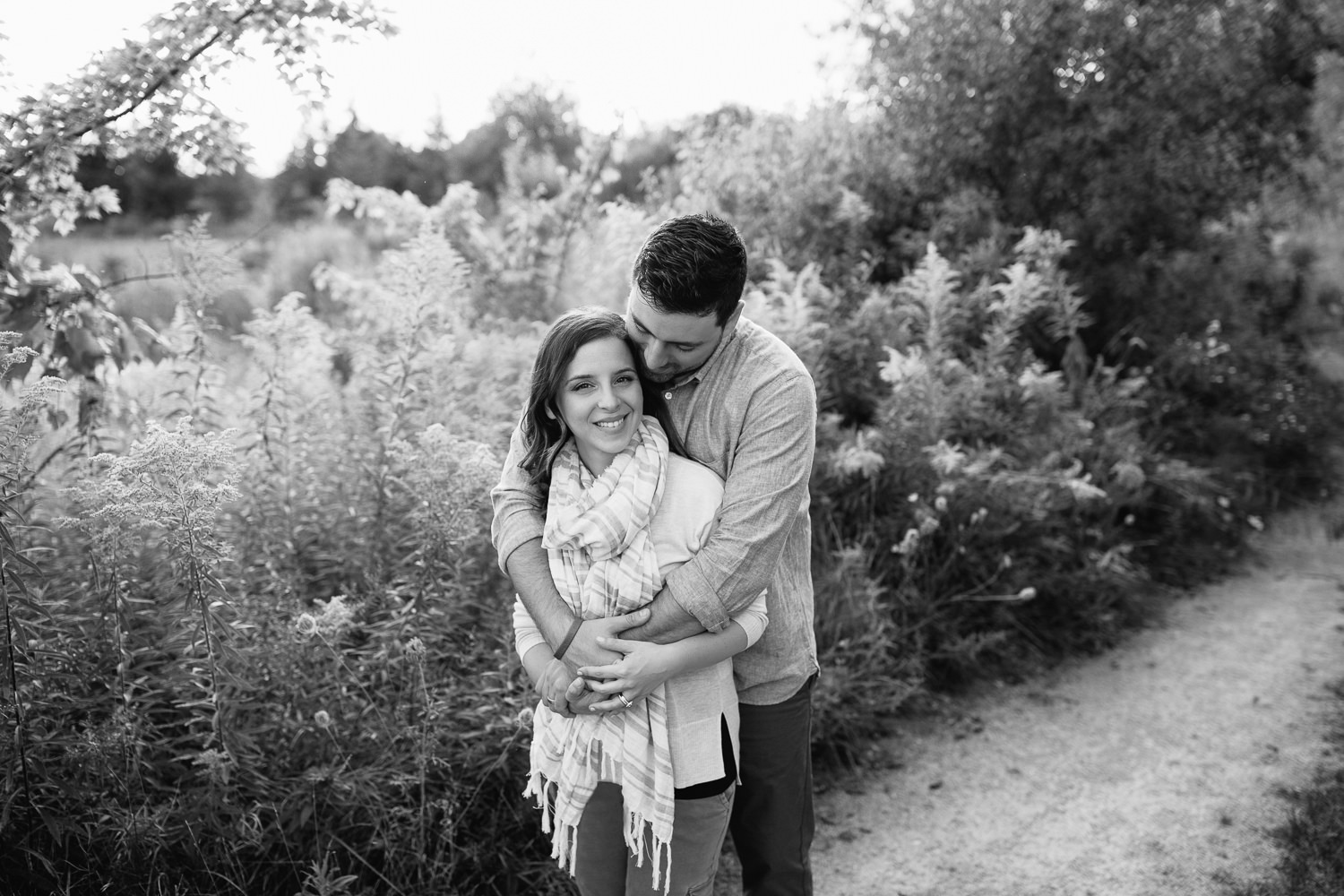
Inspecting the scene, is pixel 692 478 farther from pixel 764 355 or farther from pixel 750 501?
pixel 764 355

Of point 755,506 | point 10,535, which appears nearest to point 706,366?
point 755,506

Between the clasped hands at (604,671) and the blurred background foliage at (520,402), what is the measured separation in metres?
0.82

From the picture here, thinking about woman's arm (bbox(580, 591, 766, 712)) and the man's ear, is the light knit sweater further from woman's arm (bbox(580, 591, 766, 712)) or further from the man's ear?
the man's ear

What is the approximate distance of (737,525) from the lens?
228cm

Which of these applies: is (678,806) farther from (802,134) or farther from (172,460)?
(802,134)

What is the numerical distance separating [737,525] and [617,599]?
0.32 meters

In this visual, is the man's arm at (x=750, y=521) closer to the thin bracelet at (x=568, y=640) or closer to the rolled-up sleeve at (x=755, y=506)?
the rolled-up sleeve at (x=755, y=506)

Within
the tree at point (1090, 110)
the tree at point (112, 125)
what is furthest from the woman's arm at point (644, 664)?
the tree at point (1090, 110)

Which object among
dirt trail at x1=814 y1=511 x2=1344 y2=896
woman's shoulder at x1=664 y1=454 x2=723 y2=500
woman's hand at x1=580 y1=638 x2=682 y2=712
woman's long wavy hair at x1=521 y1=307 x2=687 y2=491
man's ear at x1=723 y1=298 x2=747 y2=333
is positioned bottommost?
dirt trail at x1=814 y1=511 x2=1344 y2=896

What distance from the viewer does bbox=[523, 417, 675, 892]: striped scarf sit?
2277 millimetres

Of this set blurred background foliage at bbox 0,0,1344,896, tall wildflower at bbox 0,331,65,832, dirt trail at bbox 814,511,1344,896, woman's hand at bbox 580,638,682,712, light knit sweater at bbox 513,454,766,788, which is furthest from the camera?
dirt trail at bbox 814,511,1344,896

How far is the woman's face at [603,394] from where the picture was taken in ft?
7.74

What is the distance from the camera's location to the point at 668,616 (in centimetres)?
227

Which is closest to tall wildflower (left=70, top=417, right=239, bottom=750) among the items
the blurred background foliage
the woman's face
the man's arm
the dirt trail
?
the blurred background foliage
